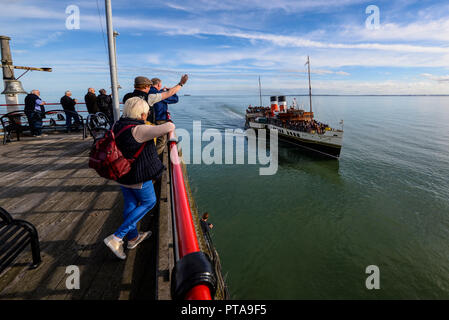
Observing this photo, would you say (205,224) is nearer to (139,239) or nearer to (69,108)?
(139,239)

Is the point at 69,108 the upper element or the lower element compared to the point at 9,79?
lower

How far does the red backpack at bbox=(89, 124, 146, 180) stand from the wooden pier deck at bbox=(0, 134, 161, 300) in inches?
50.5

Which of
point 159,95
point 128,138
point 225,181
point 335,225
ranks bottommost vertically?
point 335,225

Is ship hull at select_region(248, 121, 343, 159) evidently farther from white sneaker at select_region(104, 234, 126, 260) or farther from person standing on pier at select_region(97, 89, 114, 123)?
white sneaker at select_region(104, 234, 126, 260)

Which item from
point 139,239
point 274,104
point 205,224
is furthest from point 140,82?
point 274,104

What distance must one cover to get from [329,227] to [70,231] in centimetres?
1474

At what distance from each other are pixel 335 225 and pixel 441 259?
210 inches

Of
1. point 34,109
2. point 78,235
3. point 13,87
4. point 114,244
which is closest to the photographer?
point 114,244

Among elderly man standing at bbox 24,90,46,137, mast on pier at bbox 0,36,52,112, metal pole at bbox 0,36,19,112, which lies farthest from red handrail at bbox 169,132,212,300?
metal pole at bbox 0,36,19,112

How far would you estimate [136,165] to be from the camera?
9.21 feet
